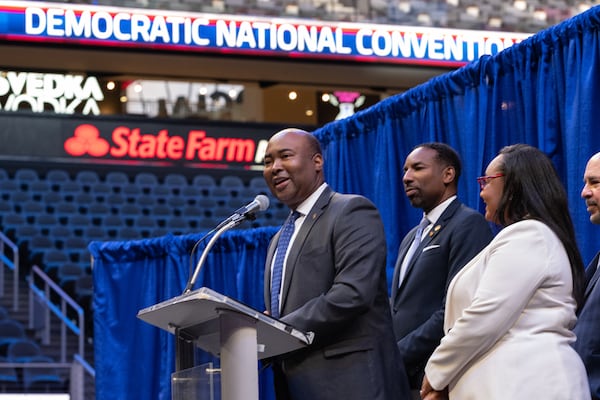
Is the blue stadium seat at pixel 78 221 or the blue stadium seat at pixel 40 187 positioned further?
the blue stadium seat at pixel 40 187

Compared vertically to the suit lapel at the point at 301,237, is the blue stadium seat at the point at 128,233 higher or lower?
higher

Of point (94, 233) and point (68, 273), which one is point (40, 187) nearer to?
point (94, 233)

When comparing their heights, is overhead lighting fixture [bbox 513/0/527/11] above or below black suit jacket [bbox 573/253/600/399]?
above

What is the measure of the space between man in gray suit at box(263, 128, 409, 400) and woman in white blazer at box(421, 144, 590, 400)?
12.5 inches

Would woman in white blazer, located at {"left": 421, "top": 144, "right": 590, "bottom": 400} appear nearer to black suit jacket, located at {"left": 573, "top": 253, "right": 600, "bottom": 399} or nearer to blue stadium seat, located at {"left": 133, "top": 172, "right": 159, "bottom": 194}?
black suit jacket, located at {"left": 573, "top": 253, "right": 600, "bottom": 399}

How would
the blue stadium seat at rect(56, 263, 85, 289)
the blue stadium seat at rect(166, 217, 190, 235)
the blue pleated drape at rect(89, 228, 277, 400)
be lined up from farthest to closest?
the blue stadium seat at rect(166, 217, 190, 235)
the blue stadium seat at rect(56, 263, 85, 289)
the blue pleated drape at rect(89, 228, 277, 400)

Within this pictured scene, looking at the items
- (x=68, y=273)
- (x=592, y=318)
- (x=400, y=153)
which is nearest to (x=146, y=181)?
(x=68, y=273)

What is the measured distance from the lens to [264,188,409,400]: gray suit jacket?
2.84 m

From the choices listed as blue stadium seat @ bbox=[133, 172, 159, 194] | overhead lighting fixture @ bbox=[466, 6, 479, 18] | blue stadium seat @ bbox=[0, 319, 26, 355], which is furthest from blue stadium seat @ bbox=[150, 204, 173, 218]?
overhead lighting fixture @ bbox=[466, 6, 479, 18]

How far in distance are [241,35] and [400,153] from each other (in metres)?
10.2

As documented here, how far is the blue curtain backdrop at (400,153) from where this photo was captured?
3346mm

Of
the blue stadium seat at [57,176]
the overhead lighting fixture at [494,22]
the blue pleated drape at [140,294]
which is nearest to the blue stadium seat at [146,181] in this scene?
the blue stadium seat at [57,176]

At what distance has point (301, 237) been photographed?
3.04m

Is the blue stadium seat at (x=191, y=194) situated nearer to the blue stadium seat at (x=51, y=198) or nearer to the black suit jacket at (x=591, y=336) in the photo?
the blue stadium seat at (x=51, y=198)
